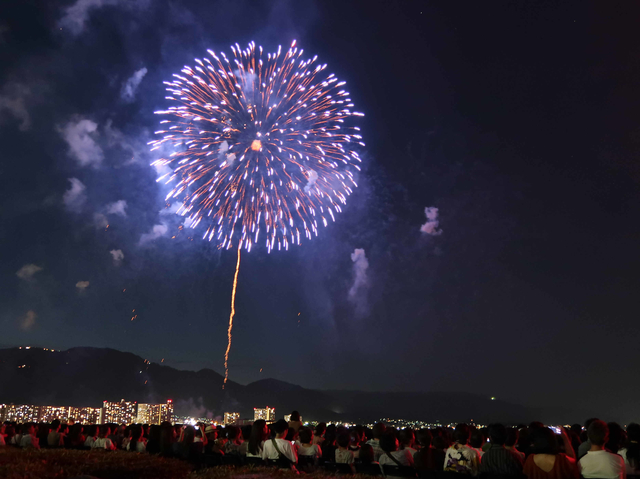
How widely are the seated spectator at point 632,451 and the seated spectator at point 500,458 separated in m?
1.69

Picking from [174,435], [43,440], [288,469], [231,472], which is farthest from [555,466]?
[43,440]

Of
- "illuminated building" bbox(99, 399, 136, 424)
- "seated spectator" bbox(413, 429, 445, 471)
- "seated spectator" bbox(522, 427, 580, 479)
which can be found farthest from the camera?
"illuminated building" bbox(99, 399, 136, 424)

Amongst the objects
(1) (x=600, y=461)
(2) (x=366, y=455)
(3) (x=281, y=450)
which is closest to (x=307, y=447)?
(3) (x=281, y=450)

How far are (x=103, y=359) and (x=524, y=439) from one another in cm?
16744

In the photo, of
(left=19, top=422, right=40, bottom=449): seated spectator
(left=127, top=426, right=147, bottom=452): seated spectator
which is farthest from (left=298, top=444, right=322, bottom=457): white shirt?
(left=19, top=422, right=40, bottom=449): seated spectator

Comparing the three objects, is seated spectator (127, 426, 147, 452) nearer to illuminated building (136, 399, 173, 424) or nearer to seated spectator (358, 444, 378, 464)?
seated spectator (358, 444, 378, 464)

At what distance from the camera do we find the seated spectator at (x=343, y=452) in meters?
8.55

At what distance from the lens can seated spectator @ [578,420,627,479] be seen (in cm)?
547

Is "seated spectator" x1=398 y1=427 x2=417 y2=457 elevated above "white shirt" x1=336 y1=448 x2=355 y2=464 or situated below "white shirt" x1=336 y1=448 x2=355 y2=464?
above

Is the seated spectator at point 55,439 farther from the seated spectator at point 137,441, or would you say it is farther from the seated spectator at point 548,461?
the seated spectator at point 548,461

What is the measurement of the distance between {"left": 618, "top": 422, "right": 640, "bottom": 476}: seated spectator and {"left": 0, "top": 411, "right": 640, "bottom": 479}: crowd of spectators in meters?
0.01

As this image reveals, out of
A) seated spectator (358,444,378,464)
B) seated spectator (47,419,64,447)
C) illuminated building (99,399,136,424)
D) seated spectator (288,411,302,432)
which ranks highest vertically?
seated spectator (288,411,302,432)

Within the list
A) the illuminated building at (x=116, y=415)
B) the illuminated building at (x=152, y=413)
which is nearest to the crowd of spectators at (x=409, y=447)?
the illuminated building at (x=116, y=415)

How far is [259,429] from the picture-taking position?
9.09 metres
